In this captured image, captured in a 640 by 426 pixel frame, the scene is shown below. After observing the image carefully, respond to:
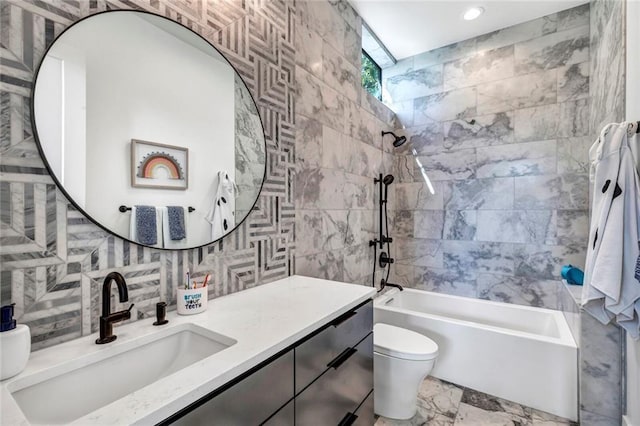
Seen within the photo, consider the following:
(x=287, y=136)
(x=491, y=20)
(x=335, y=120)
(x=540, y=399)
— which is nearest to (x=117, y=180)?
(x=287, y=136)

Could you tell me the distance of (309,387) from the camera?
1038 millimetres

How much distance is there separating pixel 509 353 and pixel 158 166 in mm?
2517

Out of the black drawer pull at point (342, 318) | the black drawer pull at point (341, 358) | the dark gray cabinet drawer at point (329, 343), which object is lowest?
the black drawer pull at point (341, 358)

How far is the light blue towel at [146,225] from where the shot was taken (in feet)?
3.64

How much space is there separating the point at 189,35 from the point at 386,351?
6.62ft

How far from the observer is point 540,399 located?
6.31 ft

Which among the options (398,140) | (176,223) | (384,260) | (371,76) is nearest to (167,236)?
(176,223)

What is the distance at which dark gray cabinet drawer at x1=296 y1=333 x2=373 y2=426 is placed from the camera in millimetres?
1032

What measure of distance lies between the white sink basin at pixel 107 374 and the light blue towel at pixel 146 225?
361 mm

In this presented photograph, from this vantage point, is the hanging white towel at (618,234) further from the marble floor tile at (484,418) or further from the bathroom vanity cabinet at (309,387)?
the bathroom vanity cabinet at (309,387)

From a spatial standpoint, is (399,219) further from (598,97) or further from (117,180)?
(117,180)

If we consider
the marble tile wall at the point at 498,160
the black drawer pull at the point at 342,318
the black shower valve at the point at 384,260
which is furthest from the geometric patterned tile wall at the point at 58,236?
the marble tile wall at the point at 498,160

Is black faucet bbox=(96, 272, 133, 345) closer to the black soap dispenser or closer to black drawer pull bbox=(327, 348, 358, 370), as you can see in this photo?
the black soap dispenser

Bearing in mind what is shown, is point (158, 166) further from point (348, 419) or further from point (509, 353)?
point (509, 353)
